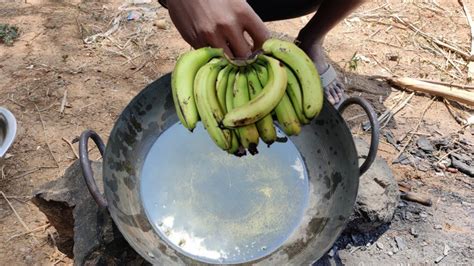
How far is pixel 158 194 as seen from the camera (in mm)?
2027

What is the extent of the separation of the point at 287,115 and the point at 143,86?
200 cm

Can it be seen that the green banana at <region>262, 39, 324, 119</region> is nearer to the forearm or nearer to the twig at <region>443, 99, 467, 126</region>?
the forearm

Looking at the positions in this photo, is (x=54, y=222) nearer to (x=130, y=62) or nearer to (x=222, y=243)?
(x=222, y=243)

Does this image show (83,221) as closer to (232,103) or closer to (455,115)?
(232,103)

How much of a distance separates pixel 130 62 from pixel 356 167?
2.28 m

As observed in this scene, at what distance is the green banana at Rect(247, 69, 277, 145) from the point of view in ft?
5.53

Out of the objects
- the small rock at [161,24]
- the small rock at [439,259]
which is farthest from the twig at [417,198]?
the small rock at [161,24]

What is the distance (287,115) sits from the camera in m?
1.71

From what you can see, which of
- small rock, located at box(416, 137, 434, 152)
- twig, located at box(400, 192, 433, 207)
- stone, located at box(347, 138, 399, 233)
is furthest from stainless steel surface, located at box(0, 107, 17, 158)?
small rock, located at box(416, 137, 434, 152)

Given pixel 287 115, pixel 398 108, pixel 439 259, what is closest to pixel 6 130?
pixel 287 115

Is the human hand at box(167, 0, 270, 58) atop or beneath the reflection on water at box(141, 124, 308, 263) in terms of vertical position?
atop

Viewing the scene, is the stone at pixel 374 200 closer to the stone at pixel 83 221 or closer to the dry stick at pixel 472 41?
the stone at pixel 83 221

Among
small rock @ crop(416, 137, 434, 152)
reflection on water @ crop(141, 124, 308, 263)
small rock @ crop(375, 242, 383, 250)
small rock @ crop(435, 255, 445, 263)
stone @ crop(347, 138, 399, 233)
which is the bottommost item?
small rock @ crop(416, 137, 434, 152)

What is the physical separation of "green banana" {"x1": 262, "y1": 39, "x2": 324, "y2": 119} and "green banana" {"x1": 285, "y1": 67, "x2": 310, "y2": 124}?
2 centimetres
